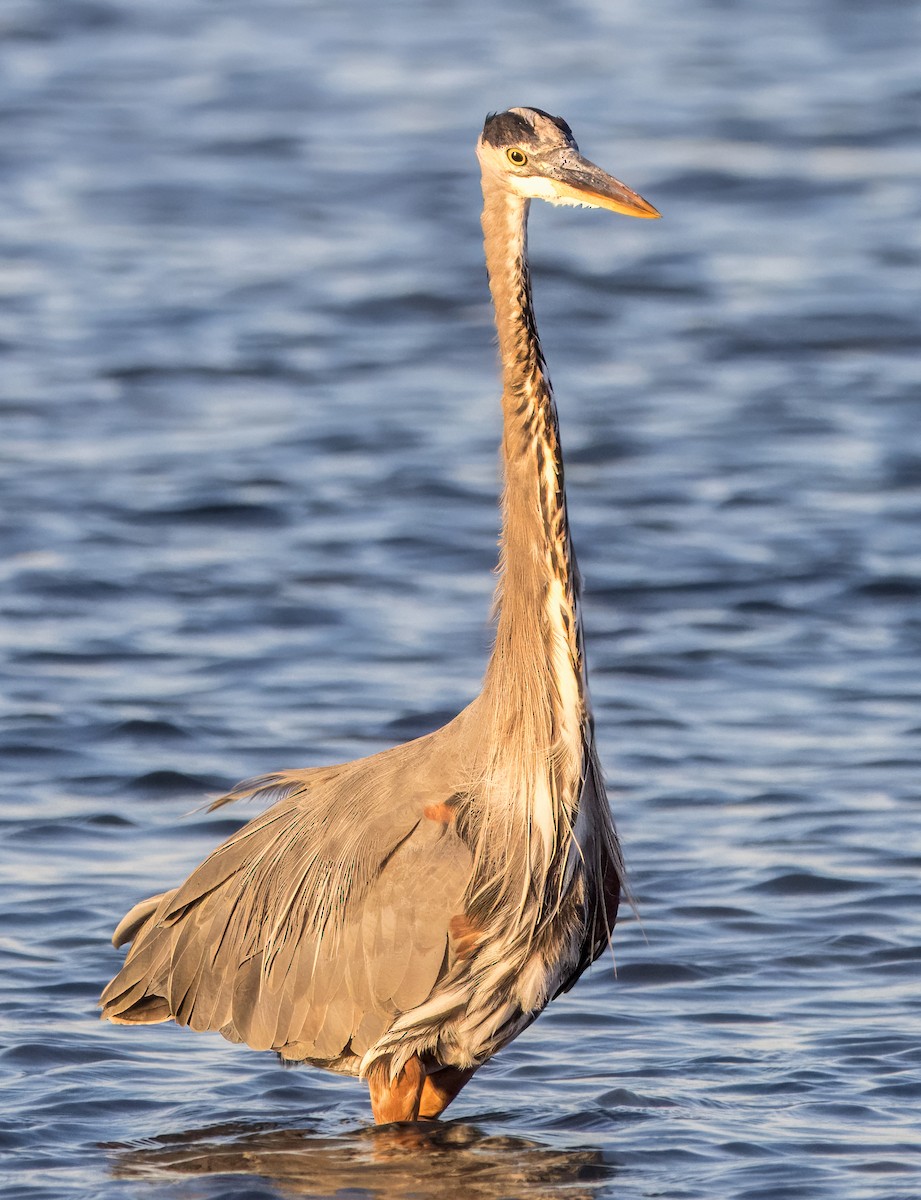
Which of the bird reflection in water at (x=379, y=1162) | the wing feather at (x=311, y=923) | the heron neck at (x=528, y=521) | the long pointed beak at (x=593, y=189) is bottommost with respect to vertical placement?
the bird reflection in water at (x=379, y=1162)

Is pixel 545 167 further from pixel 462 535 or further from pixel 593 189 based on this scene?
pixel 462 535

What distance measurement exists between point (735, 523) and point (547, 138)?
7.02 metres

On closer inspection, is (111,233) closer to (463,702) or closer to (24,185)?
(24,185)

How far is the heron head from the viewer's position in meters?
6.21

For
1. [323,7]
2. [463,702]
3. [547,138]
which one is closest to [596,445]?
[463,702]

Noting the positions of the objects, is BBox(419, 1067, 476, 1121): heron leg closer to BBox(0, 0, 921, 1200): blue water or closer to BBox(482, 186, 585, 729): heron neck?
BBox(0, 0, 921, 1200): blue water

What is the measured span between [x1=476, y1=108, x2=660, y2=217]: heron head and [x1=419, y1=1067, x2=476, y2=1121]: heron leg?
2.64 metres

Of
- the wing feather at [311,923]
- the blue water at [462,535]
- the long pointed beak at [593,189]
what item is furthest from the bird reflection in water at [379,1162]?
the long pointed beak at [593,189]

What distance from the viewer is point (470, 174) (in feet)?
70.1

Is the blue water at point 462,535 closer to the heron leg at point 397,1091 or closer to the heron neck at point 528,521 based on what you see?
the heron leg at point 397,1091

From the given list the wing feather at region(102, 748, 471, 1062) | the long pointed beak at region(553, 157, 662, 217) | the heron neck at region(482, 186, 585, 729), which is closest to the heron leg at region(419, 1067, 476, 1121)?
the wing feather at region(102, 748, 471, 1062)

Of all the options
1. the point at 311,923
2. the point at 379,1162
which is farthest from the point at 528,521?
the point at 379,1162

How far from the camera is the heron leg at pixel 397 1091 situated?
22.0 ft

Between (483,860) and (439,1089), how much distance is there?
864 mm
